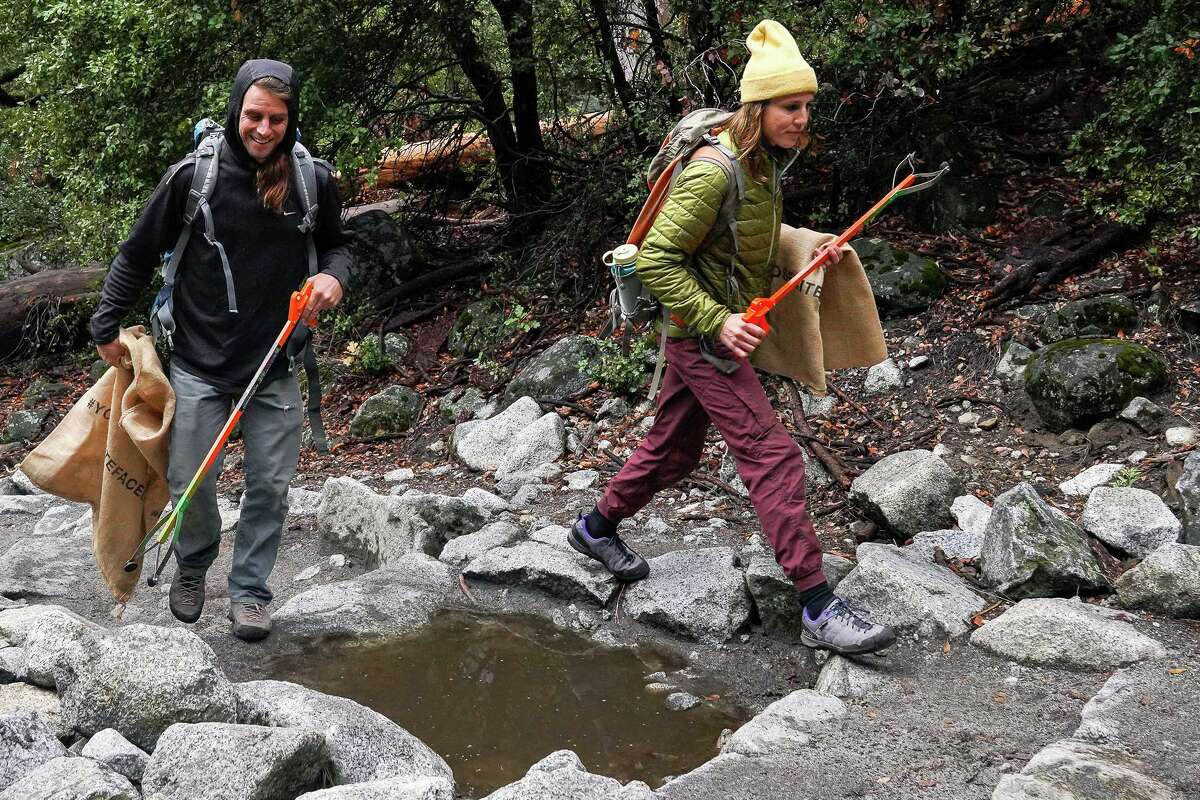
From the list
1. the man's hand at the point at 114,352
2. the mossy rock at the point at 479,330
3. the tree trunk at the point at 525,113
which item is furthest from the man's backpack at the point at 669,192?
the tree trunk at the point at 525,113

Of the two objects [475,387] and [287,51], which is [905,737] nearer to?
[475,387]

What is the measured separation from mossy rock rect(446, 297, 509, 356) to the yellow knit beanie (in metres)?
5.32

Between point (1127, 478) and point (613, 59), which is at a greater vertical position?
point (613, 59)

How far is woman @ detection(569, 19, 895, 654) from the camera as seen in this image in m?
3.82

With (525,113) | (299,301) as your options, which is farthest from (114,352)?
(525,113)

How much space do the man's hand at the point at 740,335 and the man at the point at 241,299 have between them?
1.52m

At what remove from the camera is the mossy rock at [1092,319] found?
6.20 metres

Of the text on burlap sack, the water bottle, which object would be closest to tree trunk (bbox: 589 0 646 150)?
the water bottle

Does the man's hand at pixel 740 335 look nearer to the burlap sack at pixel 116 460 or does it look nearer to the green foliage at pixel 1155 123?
the burlap sack at pixel 116 460

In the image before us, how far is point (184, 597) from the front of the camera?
4523mm

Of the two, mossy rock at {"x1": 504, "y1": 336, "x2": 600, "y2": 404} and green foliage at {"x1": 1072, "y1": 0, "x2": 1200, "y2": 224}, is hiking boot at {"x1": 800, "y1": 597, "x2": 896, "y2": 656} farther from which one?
mossy rock at {"x1": 504, "y1": 336, "x2": 600, "y2": 404}

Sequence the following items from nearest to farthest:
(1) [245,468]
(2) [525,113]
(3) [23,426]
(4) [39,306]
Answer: (1) [245,468] < (2) [525,113] < (3) [23,426] < (4) [39,306]

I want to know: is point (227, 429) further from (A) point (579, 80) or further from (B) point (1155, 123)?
(A) point (579, 80)

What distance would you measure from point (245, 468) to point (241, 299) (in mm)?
713
